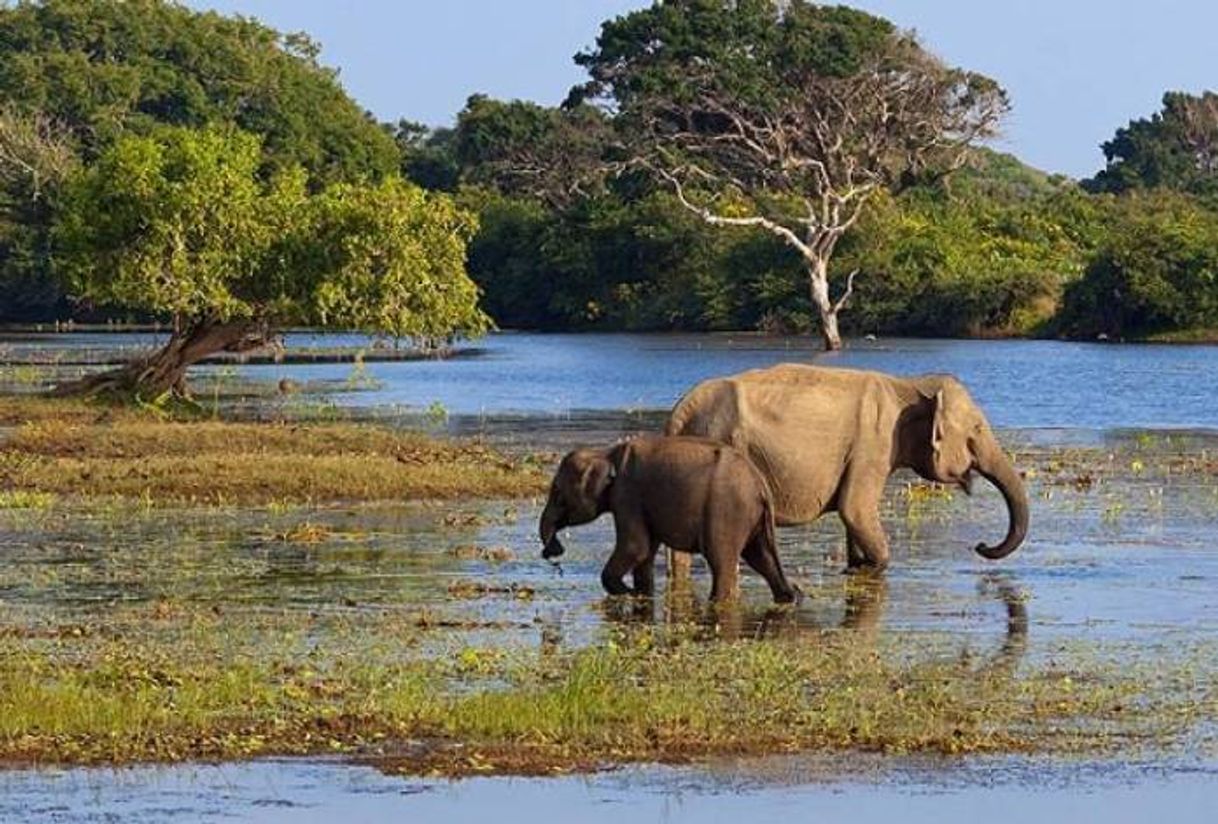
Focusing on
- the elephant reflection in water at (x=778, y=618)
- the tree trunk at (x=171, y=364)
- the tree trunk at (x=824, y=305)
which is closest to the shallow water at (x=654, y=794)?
the elephant reflection in water at (x=778, y=618)

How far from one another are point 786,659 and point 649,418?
93.2 ft

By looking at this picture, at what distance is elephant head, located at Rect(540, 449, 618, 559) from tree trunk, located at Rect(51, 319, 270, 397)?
2032cm

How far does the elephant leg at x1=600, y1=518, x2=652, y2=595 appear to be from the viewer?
18.7 m

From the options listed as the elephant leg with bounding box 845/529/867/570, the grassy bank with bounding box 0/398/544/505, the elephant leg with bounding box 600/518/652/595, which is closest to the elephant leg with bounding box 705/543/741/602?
the elephant leg with bounding box 600/518/652/595

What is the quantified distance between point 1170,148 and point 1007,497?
114m

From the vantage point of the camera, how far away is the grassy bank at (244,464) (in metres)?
26.5

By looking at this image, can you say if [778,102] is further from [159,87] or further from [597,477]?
[597,477]

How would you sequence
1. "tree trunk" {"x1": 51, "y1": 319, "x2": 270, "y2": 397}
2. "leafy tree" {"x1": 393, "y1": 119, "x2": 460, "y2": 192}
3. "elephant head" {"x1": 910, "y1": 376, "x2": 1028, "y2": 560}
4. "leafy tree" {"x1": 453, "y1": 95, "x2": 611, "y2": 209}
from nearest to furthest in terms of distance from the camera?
"elephant head" {"x1": 910, "y1": 376, "x2": 1028, "y2": 560} → "tree trunk" {"x1": 51, "y1": 319, "x2": 270, "y2": 397} → "leafy tree" {"x1": 453, "y1": 95, "x2": 611, "y2": 209} → "leafy tree" {"x1": 393, "y1": 119, "x2": 460, "y2": 192}

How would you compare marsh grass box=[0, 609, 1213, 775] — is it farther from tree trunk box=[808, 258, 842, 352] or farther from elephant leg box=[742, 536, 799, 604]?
tree trunk box=[808, 258, 842, 352]

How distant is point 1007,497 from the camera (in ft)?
70.2

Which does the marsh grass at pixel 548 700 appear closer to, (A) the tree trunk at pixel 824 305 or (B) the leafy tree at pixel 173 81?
(A) the tree trunk at pixel 824 305

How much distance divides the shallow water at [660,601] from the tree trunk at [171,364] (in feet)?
12.9

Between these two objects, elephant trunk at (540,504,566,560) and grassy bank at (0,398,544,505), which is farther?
grassy bank at (0,398,544,505)

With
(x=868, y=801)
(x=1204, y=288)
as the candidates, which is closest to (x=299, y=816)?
(x=868, y=801)
